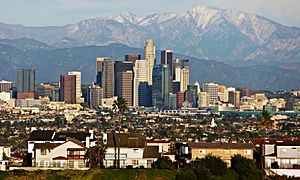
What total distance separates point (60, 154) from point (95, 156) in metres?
3.59

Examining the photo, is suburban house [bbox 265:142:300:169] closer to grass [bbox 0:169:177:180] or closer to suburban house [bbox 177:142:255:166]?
suburban house [bbox 177:142:255:166]

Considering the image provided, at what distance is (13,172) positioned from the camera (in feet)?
189

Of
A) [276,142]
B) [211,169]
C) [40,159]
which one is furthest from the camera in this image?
[276,142]

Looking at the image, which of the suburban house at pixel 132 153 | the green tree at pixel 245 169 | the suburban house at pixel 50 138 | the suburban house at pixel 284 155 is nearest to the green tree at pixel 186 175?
the green tree at pixel 245 169

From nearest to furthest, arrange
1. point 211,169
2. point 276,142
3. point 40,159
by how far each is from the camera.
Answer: point 211,169 < point 40,159 < point 276,142

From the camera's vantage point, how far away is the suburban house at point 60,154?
6488 centimetres

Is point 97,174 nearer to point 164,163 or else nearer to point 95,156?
point 164,163

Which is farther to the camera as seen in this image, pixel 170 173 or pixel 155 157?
pixel 155 157

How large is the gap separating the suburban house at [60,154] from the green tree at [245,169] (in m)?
12.1

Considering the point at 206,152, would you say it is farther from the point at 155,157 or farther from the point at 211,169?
the point at 211,169

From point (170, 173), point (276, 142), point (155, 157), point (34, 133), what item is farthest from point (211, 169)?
point (34, 133)

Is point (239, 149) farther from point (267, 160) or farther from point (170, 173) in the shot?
point (170, 173)

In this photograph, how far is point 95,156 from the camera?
6341cm

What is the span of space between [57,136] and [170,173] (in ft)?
51.5
